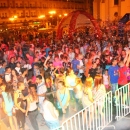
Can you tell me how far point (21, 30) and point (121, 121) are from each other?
29.6 metres

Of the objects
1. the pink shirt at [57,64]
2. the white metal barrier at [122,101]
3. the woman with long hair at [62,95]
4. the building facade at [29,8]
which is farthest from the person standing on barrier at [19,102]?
the building facade at [29,8]

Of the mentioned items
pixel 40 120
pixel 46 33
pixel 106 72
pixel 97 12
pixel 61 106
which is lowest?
pixel 40 120

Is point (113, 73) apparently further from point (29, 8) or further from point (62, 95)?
point (29, 8)

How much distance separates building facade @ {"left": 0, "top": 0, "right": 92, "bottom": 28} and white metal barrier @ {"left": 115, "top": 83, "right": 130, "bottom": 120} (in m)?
35.4

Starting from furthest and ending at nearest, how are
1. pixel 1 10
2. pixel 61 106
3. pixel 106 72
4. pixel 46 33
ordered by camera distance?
pixel 1 10 < pixel 46 33 < pixel 106 72 < pixel 61 106

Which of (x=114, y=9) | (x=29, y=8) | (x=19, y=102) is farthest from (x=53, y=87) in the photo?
(x=29, y=8)

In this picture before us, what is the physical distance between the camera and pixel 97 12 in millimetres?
47750

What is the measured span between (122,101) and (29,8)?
46.6 m

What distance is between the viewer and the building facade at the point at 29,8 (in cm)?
4531

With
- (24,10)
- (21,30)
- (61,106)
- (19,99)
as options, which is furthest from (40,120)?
(24,10)

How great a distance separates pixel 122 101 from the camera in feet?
24.5

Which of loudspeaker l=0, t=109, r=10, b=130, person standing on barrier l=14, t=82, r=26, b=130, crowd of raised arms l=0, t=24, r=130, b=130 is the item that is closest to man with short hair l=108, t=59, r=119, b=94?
crowd of raised arms l=0, t=24, r=130, b=130

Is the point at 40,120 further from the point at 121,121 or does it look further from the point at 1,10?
the point at 1,10

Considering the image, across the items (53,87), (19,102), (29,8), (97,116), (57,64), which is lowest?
(97,116)
